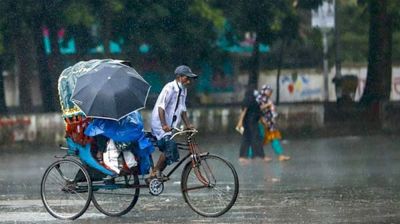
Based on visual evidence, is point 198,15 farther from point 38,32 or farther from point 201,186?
point 201,186

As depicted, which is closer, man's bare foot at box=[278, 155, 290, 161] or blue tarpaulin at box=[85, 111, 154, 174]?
blue tarpaulin at box=[85, 111, 154, 174]

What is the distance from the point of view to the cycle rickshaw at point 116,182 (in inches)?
475

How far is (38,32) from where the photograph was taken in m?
29.9

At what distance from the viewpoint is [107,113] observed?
1182cm

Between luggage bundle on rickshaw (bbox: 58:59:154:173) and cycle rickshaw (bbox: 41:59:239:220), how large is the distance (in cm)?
4

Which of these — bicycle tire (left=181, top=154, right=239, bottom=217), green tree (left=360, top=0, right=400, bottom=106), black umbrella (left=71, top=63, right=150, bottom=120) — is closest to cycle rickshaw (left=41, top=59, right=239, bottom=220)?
bicycle tire (left=181, top=154, right=239, bottom=217)

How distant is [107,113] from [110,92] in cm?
29

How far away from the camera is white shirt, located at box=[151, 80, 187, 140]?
12.4m

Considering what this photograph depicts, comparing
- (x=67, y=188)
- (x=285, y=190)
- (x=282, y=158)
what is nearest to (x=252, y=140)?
(x=282, y=158)

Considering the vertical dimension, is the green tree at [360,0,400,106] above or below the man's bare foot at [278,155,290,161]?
above

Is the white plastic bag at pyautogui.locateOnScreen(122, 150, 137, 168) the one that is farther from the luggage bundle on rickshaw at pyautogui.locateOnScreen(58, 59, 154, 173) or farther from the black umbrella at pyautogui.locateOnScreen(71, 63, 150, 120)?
the black umbrella at pyautogui.locateOnScreen(71, 63, 150, 120)

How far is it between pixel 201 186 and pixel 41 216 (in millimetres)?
1850

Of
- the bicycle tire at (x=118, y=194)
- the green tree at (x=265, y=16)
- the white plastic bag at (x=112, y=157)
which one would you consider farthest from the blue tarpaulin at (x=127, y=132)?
the green tree at (x=265, y=16)

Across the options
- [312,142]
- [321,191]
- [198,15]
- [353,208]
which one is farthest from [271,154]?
[353,208]
